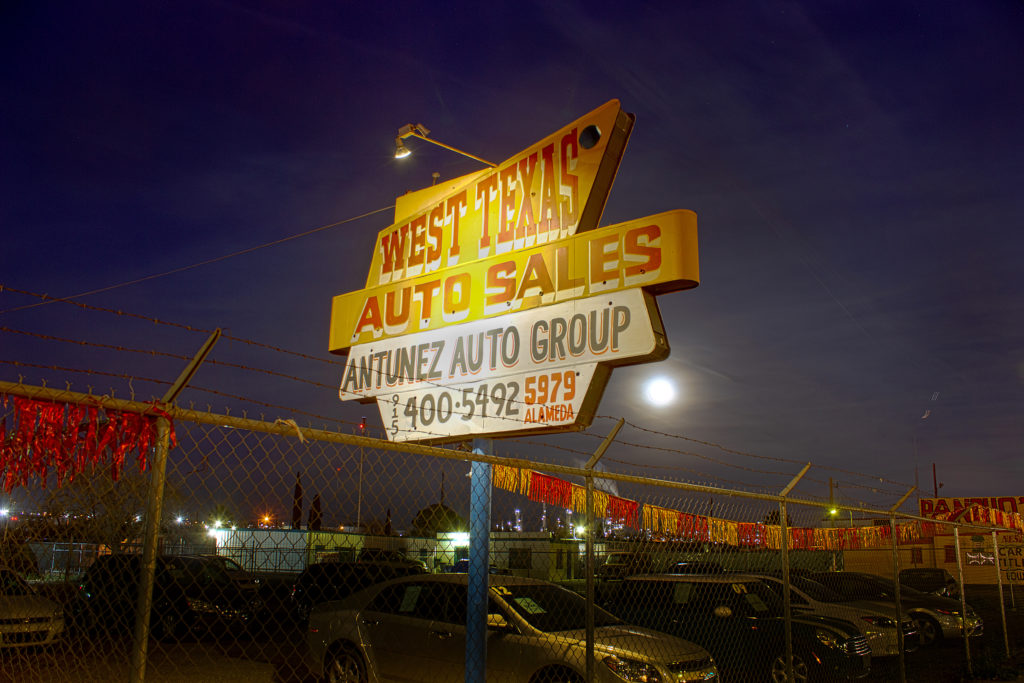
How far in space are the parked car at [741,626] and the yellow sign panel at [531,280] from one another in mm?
3715

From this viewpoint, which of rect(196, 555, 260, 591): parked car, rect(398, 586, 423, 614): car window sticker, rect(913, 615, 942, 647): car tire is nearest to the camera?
rect(398, 586, 423, 614): car window sticker

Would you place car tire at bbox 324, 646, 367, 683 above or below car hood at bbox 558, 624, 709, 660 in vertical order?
below

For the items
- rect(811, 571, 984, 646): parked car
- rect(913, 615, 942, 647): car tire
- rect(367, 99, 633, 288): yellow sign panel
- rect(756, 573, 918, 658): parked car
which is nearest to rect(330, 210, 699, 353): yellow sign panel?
rect(367, 99, 633, 288): yellow sign panel

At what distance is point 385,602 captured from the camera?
771cm

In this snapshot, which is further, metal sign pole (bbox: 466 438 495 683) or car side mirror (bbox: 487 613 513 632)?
car side mirror (bbox: 487 613 513 632)

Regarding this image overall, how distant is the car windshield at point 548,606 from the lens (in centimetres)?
665

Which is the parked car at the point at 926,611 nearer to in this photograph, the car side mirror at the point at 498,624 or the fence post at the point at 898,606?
the fence post at the point at 898,606

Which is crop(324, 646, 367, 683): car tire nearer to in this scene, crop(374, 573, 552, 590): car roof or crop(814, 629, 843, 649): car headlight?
crop(374, 573, 552, 590): car roof

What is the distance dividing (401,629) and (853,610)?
6.53 m

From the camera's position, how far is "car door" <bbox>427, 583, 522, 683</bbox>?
645 centimetres

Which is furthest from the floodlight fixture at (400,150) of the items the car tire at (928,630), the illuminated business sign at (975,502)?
the illuminated business sign at (975,502)

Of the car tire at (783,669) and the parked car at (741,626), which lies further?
the car tire at (783,669)

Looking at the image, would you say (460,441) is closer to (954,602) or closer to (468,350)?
(468,350)

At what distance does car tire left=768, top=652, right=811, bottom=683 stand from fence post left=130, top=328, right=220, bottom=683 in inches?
293
